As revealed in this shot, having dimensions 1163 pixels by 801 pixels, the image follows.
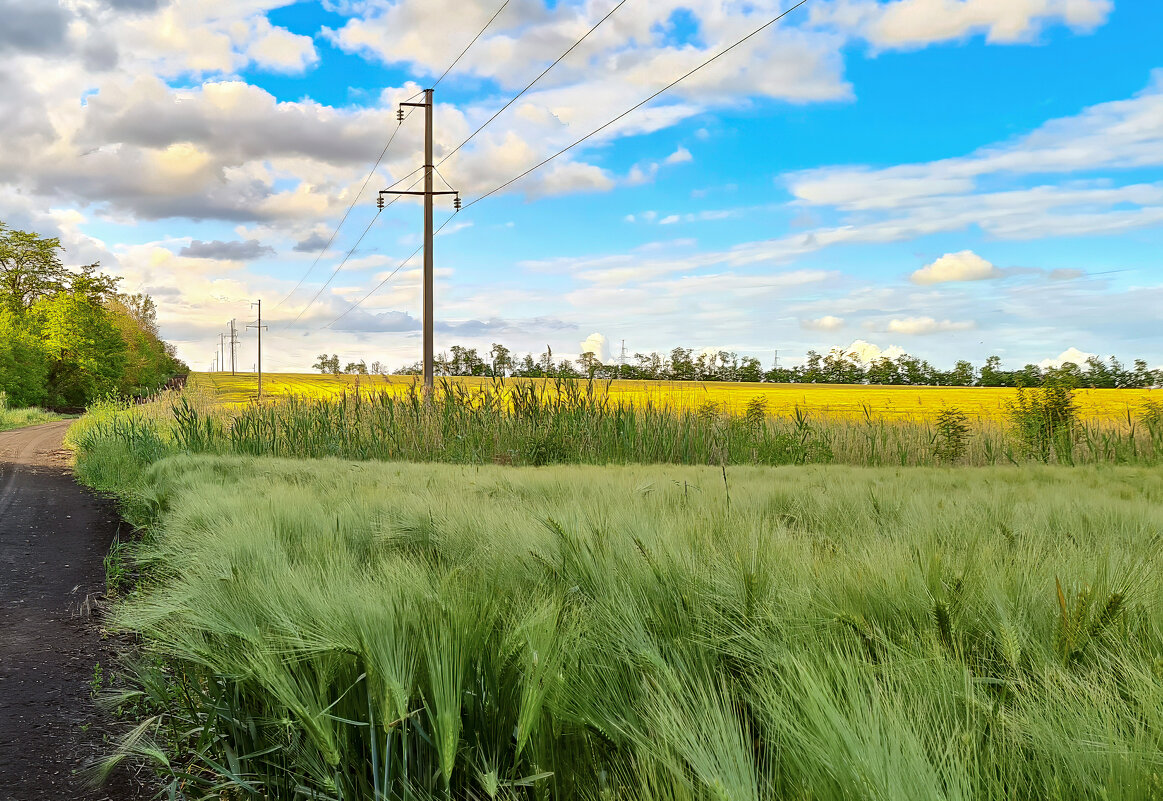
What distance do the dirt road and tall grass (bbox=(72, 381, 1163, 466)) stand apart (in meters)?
3.42

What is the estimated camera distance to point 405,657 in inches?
53.4

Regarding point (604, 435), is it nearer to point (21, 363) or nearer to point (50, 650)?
point (50, 650)

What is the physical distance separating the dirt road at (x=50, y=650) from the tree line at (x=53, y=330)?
3875 centimetres

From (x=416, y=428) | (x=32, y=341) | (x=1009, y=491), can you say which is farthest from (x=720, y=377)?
(x=1009, y=491)

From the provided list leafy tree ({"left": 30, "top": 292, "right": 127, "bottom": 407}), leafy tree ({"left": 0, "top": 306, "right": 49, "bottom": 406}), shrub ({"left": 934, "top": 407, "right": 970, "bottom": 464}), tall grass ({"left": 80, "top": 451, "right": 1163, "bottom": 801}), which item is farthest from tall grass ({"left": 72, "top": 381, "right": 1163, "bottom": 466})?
leafy tree ({"left": 30, "top": 292, "right": 127, "bottom": 407})

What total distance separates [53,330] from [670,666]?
51.2 meters

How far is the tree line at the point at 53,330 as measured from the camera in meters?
39.1

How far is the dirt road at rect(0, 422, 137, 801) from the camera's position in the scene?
235 cm

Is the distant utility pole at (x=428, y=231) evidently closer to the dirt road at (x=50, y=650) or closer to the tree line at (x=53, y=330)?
the dirt road at (x=50, y=650)

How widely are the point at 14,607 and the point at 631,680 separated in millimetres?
5122

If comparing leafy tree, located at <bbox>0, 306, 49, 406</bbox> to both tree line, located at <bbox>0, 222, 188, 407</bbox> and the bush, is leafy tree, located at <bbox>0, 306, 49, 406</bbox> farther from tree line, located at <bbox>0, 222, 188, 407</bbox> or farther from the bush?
the bush

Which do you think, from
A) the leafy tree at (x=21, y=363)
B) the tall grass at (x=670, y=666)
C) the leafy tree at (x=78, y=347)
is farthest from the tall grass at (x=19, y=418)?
the tall grass at (x=670, y=666)

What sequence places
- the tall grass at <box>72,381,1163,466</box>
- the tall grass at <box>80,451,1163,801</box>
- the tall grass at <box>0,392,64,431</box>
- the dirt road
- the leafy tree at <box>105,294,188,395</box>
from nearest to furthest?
the tall grass at <box>80,451,1163,801</box>, the dirt road, the tall grass at <box>72,381,1163,466</box>, the tall grass at <box>0,392,64,431</box>, the leafy tree at <box>105,294,188,395</box>

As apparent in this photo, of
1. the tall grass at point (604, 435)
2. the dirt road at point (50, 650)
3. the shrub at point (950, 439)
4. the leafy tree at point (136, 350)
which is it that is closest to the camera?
the dirt road at point (50, 650)
